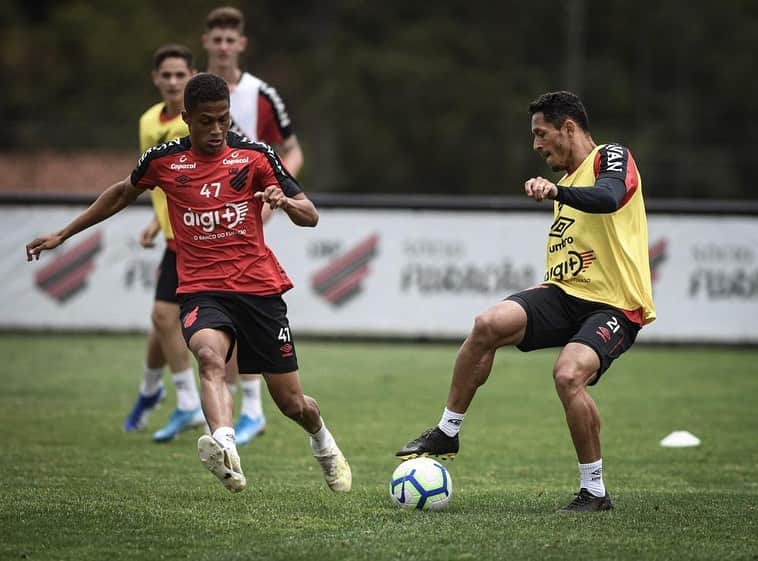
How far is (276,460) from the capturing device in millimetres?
8750

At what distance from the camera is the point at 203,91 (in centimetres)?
667

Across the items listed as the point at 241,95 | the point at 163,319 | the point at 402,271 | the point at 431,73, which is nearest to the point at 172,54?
the point at 241,95

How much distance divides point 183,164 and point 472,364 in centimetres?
191

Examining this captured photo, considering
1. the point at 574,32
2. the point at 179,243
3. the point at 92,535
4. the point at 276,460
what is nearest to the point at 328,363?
the point at 276,460

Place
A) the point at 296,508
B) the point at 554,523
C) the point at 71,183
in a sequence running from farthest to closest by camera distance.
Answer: the point at 71,183 < the point at 296,508 < the point at 554,523

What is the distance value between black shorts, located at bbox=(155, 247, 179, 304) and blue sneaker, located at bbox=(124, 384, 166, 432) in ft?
2.85

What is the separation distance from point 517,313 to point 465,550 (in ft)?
5.37

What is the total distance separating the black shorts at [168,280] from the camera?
9.55 m

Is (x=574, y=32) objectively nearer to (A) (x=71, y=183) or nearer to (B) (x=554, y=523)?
(A) (x=71, y=183)

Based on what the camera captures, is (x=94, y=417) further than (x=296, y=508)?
Yes

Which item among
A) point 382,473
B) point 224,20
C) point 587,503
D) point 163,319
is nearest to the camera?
point 587,503

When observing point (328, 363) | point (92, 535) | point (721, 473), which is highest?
point (92, 535)

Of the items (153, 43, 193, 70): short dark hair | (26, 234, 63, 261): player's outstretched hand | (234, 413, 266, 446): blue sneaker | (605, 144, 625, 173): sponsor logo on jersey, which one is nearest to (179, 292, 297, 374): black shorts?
(26, 234, 63, 261): player's outstretched hand

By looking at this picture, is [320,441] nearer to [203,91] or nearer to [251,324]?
[251,324]
